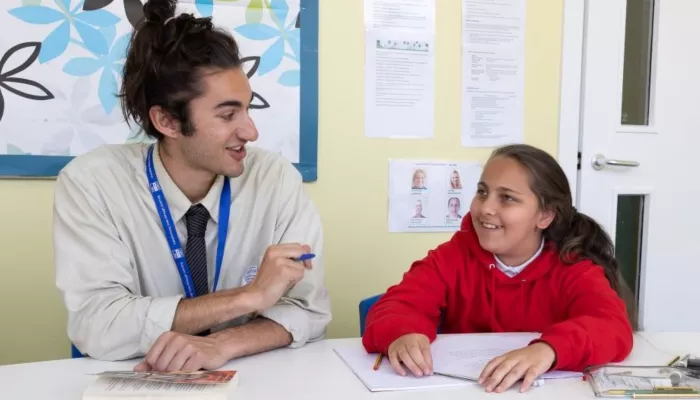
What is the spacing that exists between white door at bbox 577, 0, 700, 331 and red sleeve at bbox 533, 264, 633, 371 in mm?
1334

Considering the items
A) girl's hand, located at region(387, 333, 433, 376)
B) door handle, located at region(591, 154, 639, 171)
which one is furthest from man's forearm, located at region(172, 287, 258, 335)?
door handle, located at region(591, 154, 639, 171)

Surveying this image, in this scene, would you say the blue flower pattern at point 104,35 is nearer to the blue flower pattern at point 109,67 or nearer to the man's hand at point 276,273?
the blue flower pattern at point 109,67

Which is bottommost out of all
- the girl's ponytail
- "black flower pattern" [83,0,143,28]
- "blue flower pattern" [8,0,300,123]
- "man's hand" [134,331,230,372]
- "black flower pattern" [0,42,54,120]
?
"man's hand" [134,331,230,372]

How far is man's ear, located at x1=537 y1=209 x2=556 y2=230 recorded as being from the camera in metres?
1.60

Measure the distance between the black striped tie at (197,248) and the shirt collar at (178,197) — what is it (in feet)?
0.05

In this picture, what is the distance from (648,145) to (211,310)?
2.23 meters

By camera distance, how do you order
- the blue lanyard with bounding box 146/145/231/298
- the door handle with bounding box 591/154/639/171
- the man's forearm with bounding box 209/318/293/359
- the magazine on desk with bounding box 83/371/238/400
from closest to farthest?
the magazine on desk with bounding box 83/371/238/400
the man's forearm with bounding box 209/318/293/359
the blue lanyard with bounding box 146/145/231/298
the door handle with bounding box 591/154/639/171

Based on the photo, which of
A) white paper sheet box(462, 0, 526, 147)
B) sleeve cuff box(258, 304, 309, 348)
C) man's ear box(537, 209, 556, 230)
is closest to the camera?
sleeve cuff box(258, 304, 309, 348)

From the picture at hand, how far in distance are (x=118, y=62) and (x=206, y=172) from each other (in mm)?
780

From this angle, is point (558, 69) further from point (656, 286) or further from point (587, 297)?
point (587, 297)

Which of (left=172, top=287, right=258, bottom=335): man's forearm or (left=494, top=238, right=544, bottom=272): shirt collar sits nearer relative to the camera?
(left=172, top=287, right=258, bottom=335): man's forearm

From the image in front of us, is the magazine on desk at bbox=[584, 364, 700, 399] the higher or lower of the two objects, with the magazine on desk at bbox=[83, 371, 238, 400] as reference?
lower

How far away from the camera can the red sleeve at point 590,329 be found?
112 centimetres

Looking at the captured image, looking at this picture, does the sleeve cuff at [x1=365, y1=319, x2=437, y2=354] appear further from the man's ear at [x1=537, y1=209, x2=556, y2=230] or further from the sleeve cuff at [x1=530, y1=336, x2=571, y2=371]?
the man's ear at [x1=537, y1=209, x2=556, y2=230]
